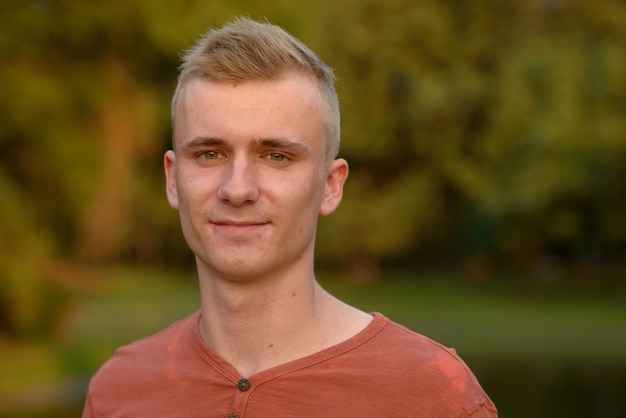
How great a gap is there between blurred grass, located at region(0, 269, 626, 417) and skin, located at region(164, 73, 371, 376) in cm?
1141

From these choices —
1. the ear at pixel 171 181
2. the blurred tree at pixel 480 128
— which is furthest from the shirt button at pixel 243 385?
the blurred tree at pixel 480 128

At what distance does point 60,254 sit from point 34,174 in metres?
3.10

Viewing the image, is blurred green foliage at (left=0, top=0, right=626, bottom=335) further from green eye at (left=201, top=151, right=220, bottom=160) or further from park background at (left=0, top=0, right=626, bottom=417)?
green eye at (left=201, top=151, right=220, bottom=160)

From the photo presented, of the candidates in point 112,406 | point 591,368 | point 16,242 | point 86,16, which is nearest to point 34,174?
point 16,242

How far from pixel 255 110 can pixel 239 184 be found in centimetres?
17

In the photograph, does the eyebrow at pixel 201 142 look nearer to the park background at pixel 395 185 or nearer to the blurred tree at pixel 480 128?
the park background at pixel 395 185

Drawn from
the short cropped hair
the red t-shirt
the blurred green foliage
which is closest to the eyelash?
the short cropped hair

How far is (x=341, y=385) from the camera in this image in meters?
2.38

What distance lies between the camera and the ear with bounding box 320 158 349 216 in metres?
2.56

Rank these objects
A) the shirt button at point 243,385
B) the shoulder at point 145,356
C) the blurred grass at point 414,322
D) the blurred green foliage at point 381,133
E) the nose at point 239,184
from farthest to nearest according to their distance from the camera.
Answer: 1. the blurred grass at point 414,322
2. the blurred green foliage at point 381,133
3. the shoulder at point 145,356
4. the shirt button at point 243,385
5. the nose at point 239,184

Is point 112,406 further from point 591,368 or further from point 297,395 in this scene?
point 591,368

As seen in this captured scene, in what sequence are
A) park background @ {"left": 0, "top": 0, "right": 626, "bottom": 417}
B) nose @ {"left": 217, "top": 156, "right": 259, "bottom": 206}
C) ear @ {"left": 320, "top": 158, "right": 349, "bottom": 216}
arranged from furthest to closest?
park background @ {"left": 0, "top": 0, "right": 626, "bottom": 417}, ear @ {"left": 320, "top": 158, "right": 349, "bottom": 216}, nose @ {"left": 217, "top": 156, "right": 259, "bottom": 206}

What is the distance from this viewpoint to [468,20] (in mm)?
37625

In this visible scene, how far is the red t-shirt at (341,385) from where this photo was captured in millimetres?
2367
